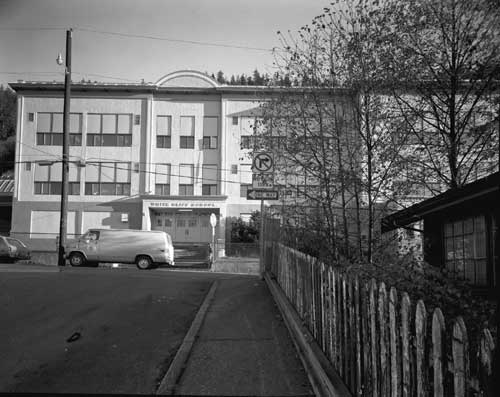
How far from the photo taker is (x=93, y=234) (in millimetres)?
25219

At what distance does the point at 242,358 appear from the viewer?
21.0 feet

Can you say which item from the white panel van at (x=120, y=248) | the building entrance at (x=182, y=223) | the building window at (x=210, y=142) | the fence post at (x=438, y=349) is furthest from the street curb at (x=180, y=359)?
the building window at (x=210, y=142)

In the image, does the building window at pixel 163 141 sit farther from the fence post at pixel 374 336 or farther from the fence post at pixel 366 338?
the fence post at pixel 374 336

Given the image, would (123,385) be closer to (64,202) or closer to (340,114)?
(340,114)

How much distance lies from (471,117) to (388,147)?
3015 mm

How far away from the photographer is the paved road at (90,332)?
5691 mm

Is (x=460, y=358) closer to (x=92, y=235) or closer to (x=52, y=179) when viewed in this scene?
(x=92, y=235)

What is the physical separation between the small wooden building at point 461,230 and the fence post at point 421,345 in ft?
16.4

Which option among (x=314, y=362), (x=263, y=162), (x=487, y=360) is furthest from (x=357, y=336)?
(x=263, y=162)

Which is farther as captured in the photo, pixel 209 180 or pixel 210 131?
pixel 210 131

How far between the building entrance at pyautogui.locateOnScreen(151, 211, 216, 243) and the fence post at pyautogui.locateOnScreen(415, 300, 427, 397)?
3772 cm

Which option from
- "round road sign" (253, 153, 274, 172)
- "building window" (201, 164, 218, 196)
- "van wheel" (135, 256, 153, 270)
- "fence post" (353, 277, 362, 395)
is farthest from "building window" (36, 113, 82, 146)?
"fence post" (353, 277, 362, 395)

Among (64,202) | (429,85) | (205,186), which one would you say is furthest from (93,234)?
(429,85)

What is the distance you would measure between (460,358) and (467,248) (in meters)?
8.29
